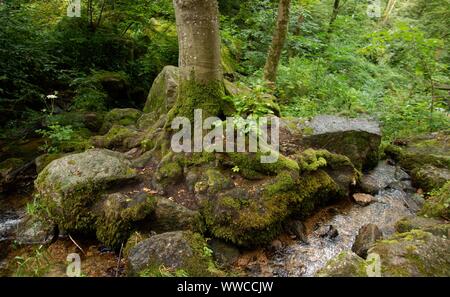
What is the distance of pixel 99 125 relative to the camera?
848cm

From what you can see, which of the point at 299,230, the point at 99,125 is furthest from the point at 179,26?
the point at 99,125

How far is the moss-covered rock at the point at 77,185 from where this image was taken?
4668mm

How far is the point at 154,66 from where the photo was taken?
10039mm

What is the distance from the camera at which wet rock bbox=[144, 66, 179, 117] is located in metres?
7.01

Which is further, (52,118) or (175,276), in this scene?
(52,118)

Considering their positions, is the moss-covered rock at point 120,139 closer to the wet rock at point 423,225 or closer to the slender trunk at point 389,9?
the wet rock at point 423,225

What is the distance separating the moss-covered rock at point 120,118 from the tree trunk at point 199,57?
8.95ft

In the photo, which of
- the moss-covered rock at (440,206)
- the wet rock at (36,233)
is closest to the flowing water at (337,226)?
the moss-covered rock at (440,206)

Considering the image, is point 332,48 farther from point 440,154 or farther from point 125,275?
point 125,275

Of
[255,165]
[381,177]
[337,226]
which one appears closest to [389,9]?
[381,177]

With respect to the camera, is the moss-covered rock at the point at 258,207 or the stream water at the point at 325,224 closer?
the stream water at the point at 325,224

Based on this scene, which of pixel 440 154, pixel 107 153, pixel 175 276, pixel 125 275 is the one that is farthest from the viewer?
pixel 440 154

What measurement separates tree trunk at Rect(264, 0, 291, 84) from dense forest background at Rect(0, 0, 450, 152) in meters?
0.75

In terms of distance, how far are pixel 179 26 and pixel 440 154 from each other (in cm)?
586
